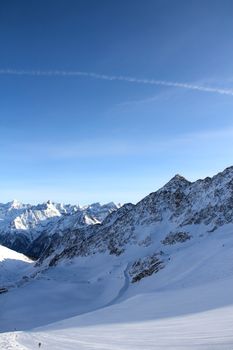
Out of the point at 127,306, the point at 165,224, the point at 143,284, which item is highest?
the point at 165,224

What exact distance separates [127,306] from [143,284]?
3158 centimetres

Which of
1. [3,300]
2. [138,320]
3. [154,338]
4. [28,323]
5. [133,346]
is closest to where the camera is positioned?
[133,346]

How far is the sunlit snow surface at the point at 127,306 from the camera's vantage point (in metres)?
18.6

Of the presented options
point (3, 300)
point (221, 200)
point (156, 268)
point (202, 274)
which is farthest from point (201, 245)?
point (3, 300)

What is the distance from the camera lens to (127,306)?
3644 cm

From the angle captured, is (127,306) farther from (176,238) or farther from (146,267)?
(176,238)

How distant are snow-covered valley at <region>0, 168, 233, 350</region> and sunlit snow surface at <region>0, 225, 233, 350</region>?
0.33 ft

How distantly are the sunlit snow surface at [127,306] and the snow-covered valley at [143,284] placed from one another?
0.10 metres

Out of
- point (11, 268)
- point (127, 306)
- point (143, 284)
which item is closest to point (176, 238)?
point (143, 284)

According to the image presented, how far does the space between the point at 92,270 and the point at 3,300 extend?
37.8 metres

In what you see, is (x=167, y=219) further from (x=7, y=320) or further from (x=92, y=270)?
(x=7, y=320)

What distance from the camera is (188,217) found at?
10256 cm

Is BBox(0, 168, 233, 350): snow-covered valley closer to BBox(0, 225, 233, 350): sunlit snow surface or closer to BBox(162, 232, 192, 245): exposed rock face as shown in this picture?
BBox(0, 225, 233, 350): sunlit snow surface

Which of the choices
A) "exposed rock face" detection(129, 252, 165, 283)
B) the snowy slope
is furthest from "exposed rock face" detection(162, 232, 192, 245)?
the snowy slope
